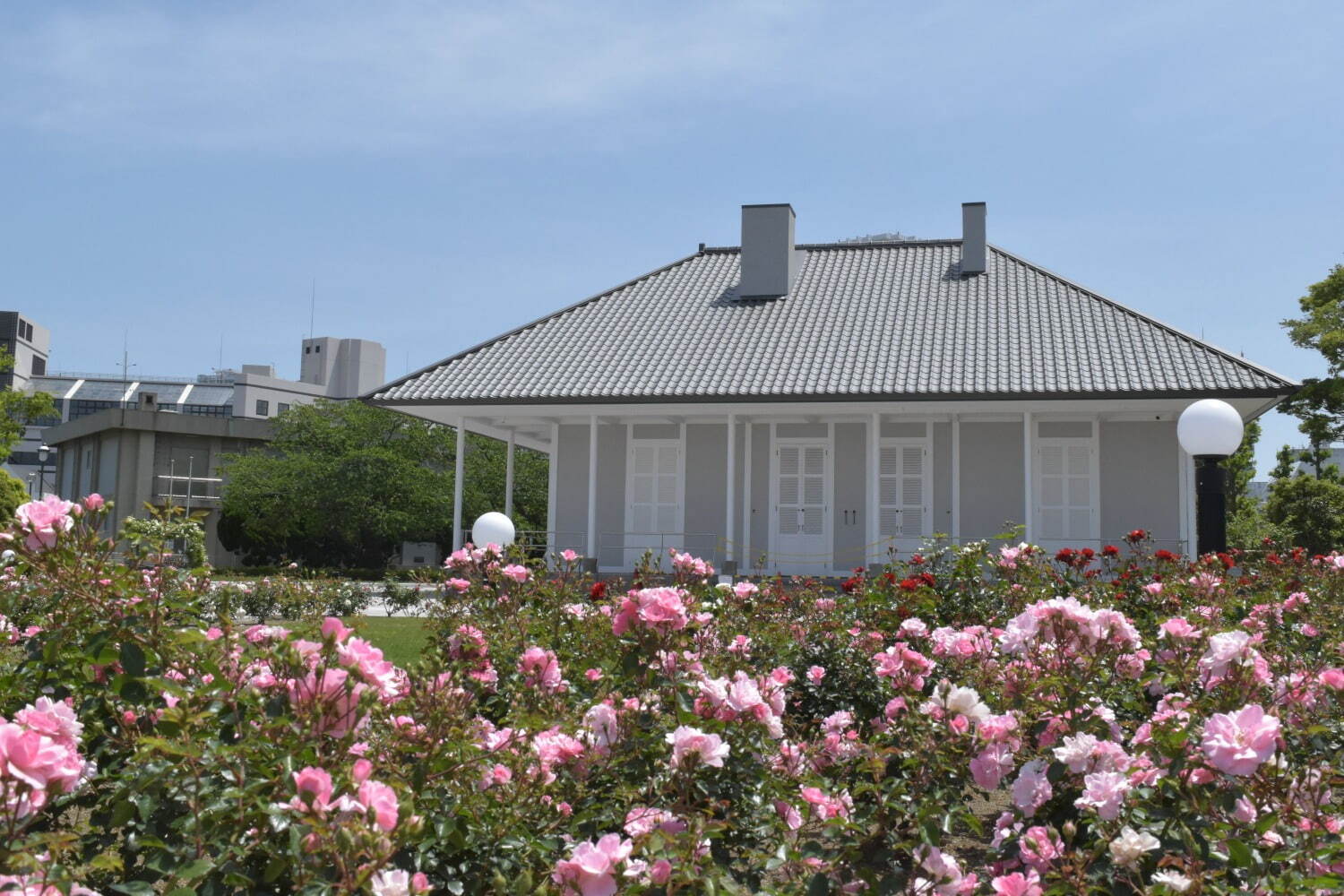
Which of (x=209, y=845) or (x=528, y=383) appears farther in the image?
(x=528, y=383)

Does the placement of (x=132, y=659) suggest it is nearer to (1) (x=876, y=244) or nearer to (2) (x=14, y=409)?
(1) (x=876, y=244)

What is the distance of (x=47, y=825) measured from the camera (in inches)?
111

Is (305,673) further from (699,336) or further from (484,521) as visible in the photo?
(699,336)

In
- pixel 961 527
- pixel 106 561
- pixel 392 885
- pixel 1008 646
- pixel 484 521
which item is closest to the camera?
pixel 392 885

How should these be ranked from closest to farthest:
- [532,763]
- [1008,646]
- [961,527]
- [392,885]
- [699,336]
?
[392,885]
[532,763]
[1008,646]
[961,527]
[699,336]

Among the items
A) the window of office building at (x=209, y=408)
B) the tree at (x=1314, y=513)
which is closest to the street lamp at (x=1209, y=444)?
the tree at (x=1314, y=513)

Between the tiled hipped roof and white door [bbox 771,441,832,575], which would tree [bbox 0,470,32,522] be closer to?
the tiled hipped roof

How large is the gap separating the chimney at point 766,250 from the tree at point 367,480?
41.6 feet

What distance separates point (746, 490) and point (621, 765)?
52.8 ft

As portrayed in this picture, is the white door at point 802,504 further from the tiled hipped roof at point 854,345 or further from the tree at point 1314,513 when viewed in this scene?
the tree at point 1314,513

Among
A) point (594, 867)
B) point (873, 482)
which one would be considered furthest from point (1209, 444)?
point (594, 867)

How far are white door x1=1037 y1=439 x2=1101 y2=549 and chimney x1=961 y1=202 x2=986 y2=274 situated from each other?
14.6ft

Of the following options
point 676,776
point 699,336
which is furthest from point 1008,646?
point 699,336

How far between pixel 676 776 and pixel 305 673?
916 mm
